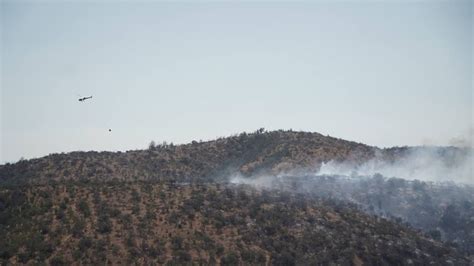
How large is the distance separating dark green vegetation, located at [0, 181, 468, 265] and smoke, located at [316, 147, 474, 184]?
2588 centimetres

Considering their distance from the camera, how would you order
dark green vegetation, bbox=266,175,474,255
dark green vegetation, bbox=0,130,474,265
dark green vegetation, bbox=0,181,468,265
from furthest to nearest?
dark green vegetation, bbox=266,175,474,255 → dark green vegetation, bbox=0,130,474,265 → dark green vegetation, bbox=0,181,468,265

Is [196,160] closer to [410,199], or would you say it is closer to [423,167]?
[410,199]

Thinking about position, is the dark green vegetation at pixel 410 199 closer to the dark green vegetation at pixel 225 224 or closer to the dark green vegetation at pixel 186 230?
the dark green vegetation at pixel 225 224

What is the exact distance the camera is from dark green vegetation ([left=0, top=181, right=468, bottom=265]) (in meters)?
38.9

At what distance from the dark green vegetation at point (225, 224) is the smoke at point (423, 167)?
11.5 metres

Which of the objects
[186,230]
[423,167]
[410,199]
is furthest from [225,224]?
[423,167]

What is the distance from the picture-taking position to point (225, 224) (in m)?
45.8

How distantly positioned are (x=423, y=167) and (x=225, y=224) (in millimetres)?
51432

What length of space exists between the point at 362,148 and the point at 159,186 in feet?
160

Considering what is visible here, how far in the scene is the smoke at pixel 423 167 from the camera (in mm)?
79188

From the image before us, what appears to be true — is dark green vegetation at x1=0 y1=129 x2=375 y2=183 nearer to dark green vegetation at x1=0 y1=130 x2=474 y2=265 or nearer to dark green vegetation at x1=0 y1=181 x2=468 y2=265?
dark green vegetation at x1=0 y1=130 x2=474 y2=265

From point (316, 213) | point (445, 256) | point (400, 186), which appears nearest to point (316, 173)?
point (400, 186)

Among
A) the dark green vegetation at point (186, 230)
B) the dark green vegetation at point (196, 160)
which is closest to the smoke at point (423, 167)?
the dark green vegetation at point (196, 160)

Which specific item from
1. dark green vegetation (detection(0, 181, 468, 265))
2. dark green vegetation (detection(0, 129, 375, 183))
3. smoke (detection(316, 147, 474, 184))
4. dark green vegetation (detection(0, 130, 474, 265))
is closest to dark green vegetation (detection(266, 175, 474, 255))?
dark green vegetation (detection(0, 130, 474, 265))
